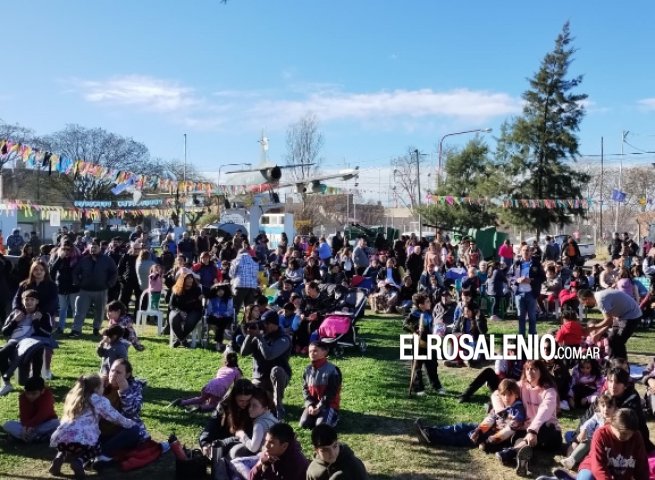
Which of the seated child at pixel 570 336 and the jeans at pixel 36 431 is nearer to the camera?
the jeans at pixel 36 431

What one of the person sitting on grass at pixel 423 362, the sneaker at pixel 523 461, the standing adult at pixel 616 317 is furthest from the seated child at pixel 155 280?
the sneaker at pixel 523 461

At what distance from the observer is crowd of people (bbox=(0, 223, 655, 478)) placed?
5.27 m

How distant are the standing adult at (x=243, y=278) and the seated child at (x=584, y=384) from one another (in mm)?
5927

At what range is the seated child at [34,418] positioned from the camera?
606 centimetres

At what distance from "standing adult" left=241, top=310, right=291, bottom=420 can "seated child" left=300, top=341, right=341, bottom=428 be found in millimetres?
380

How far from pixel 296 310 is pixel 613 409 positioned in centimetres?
615

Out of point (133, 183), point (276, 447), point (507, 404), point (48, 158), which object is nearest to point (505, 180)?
point (133, 183)

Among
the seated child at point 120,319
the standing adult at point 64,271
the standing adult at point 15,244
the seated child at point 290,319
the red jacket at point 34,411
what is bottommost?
the red jacket at point 34,411

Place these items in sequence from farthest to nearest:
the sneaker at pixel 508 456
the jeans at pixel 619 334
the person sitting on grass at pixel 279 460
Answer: the jeans at pixel 619 334 < the sneaker at pixel 508 456 < the person sitting on grass at pixel 279 460

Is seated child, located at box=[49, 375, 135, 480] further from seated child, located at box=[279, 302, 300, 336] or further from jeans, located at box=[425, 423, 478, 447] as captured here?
seated child, located at box=[279, 302, 300, 336]

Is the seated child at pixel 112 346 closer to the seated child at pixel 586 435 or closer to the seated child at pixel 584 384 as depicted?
the seated child at pixel 586 435

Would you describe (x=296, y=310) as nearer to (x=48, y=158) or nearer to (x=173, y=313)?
(x=173, y=313)

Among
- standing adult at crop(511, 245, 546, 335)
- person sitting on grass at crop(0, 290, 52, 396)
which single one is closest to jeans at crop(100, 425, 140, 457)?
person sitting on grass at crop(0, 290, 52, 396)

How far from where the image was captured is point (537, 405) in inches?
244
